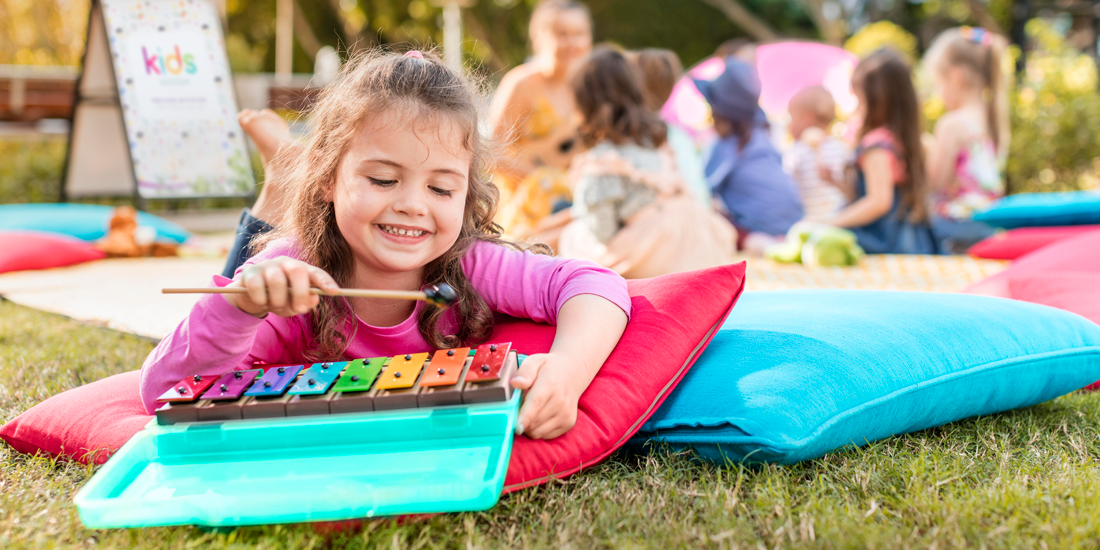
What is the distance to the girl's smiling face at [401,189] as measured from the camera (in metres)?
1.76

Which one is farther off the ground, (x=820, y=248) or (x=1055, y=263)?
(x=1055, y=263)

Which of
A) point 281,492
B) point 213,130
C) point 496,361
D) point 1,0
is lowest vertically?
point 1,0

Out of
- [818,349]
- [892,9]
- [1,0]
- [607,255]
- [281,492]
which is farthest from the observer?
[892,9]

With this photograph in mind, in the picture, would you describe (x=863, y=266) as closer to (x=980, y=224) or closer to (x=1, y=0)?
(x=980, y=224)

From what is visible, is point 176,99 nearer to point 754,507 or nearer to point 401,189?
point 401,189

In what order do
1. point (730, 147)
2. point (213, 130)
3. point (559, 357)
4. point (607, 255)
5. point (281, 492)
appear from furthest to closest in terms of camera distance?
point (730, 147) → point (213, 130) → point (607, 255) → point (559, 357) → point (281, 492)

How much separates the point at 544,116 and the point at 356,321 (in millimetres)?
3170

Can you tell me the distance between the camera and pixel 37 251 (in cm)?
478

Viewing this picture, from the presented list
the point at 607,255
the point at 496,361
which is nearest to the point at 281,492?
the point at 496,361

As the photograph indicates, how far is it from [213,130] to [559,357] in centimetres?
344

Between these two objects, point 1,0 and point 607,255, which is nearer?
point 607,255

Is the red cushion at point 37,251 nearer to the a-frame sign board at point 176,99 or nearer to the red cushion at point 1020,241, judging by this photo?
the a-frame sign board at point 176,99

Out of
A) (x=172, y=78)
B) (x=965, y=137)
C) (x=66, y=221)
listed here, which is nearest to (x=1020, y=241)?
(x=965, y=137)

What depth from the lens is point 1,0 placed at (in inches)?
517
